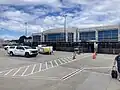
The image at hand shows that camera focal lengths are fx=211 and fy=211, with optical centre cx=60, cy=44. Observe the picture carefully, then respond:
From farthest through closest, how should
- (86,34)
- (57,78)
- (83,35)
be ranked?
(83,35), (86,34), (57,78)

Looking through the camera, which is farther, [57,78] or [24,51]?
[24,51]

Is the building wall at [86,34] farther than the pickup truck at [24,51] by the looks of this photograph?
Yes

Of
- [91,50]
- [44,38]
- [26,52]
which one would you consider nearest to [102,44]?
[91,50]

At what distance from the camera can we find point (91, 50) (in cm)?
4753

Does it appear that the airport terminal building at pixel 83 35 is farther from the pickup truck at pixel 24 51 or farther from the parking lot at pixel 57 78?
the parking lot at pixel 57 78

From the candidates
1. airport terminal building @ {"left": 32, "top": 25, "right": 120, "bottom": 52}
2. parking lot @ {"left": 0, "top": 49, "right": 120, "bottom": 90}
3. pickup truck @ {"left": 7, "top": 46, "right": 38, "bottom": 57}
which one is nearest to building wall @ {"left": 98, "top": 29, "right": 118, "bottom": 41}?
airport terminal building @ {"left": 32, "top": 25, "right": 120, "bottom": 52}

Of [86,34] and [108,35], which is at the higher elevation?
[86,34]

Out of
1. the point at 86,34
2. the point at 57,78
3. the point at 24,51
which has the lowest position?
the point at 57,78

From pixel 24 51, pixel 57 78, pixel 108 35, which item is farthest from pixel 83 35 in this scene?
pixel 57 78

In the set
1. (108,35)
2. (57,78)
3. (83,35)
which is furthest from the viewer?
(83,35)

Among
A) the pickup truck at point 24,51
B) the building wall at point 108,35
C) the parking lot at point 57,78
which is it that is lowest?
the parking lot at point 57,78

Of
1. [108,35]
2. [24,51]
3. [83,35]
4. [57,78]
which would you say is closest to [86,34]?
[83,35]

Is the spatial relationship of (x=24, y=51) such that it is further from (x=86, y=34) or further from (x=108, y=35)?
(x=86, y=34)

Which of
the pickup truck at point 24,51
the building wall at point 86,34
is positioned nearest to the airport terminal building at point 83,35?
the building wall at point 86,34
